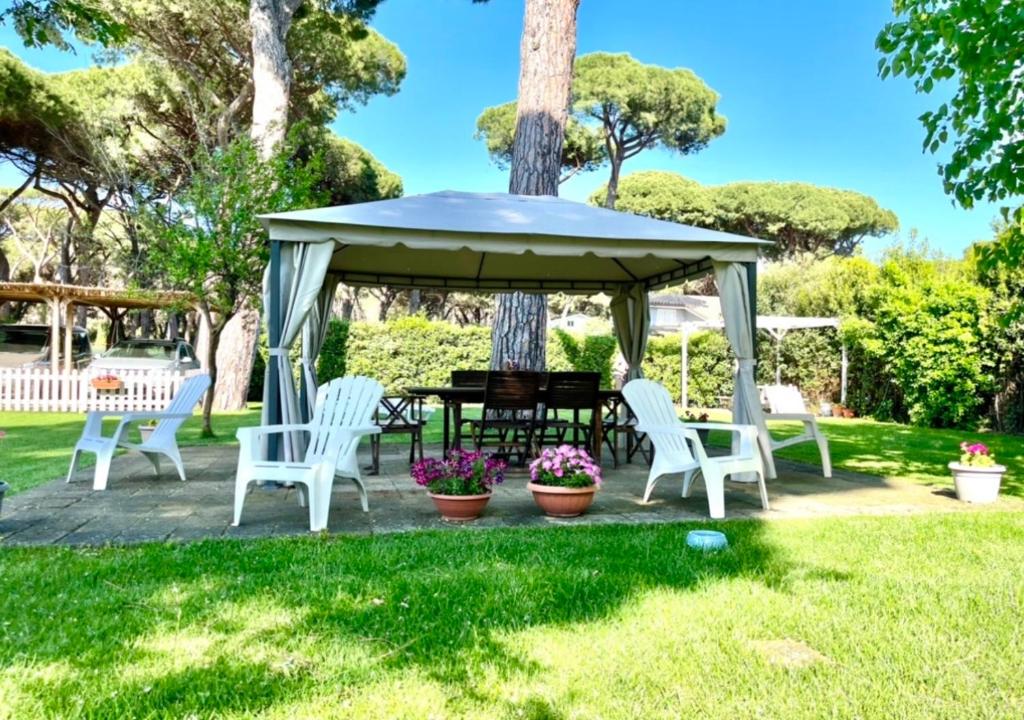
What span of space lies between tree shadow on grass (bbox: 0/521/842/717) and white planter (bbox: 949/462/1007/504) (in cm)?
207

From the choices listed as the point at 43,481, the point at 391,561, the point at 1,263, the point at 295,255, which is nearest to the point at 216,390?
the point at 43,481

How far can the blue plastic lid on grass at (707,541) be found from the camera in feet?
12.0

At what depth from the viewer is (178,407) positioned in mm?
5719

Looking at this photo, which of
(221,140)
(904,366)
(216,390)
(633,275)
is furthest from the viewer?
(221,140)

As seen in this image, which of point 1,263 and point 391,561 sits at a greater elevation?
point 1,263

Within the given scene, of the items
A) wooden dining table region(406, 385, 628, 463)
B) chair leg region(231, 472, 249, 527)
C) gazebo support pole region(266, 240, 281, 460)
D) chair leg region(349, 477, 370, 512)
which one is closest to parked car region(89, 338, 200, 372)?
wooden dining table region(406, 385, 628, 463)

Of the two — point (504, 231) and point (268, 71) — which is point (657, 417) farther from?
point (268, 71)

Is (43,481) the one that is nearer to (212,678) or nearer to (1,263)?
(212,678)

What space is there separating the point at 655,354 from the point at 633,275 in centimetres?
813

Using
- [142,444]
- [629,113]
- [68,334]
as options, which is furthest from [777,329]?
[68,334]

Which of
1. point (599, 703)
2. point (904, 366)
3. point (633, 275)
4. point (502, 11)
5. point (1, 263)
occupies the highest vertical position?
point (502, 11)

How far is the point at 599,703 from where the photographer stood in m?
2.04

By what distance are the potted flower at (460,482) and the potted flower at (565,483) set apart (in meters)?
0.27

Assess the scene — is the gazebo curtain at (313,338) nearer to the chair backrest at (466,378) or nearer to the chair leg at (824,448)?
the chair backrest at (466,378)
